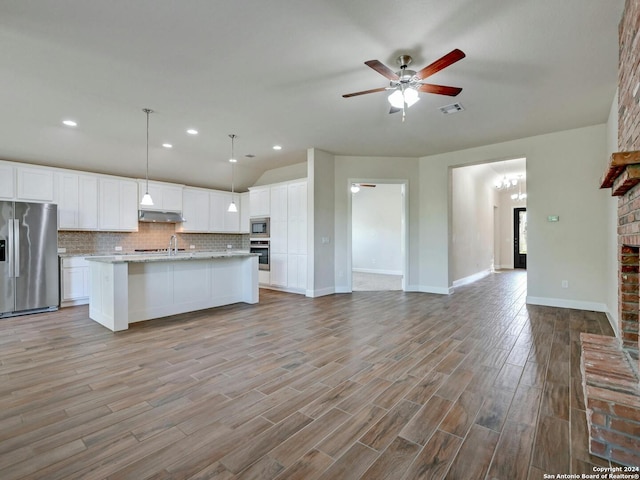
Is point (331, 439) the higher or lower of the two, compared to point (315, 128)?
lower

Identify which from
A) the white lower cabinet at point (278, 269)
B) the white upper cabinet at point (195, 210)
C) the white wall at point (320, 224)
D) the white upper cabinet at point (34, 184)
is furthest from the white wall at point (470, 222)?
the white upper cabinet at point (34, 184)

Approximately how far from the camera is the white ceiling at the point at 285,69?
91.4 inches

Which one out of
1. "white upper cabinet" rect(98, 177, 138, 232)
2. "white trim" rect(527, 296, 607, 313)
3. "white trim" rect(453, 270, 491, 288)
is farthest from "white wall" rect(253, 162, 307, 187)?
"white trim" rect(527, 296, 607, 313)

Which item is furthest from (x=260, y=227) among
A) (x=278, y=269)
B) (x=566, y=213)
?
(x=566, y=213)

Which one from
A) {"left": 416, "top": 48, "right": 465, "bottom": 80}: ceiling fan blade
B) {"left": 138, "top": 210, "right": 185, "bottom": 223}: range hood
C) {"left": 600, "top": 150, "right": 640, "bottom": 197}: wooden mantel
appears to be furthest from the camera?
{"left": 138, "top": 210, "right": 185, "bottom": 223}: range hood

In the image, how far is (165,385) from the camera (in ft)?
7.77

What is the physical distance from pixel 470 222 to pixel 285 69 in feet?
22.1

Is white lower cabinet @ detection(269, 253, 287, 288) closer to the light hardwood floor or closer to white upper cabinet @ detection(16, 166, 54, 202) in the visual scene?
the light hardwood floor

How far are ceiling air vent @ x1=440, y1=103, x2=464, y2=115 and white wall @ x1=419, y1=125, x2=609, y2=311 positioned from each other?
6.65 feet

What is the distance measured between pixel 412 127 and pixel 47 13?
425cm

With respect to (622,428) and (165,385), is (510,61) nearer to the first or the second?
(622,428)

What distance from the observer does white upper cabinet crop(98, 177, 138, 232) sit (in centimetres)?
590

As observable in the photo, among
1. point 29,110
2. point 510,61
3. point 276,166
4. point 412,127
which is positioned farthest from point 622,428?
point 276,166

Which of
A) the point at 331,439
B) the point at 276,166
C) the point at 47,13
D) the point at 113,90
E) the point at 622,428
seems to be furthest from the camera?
the point at 276,166
